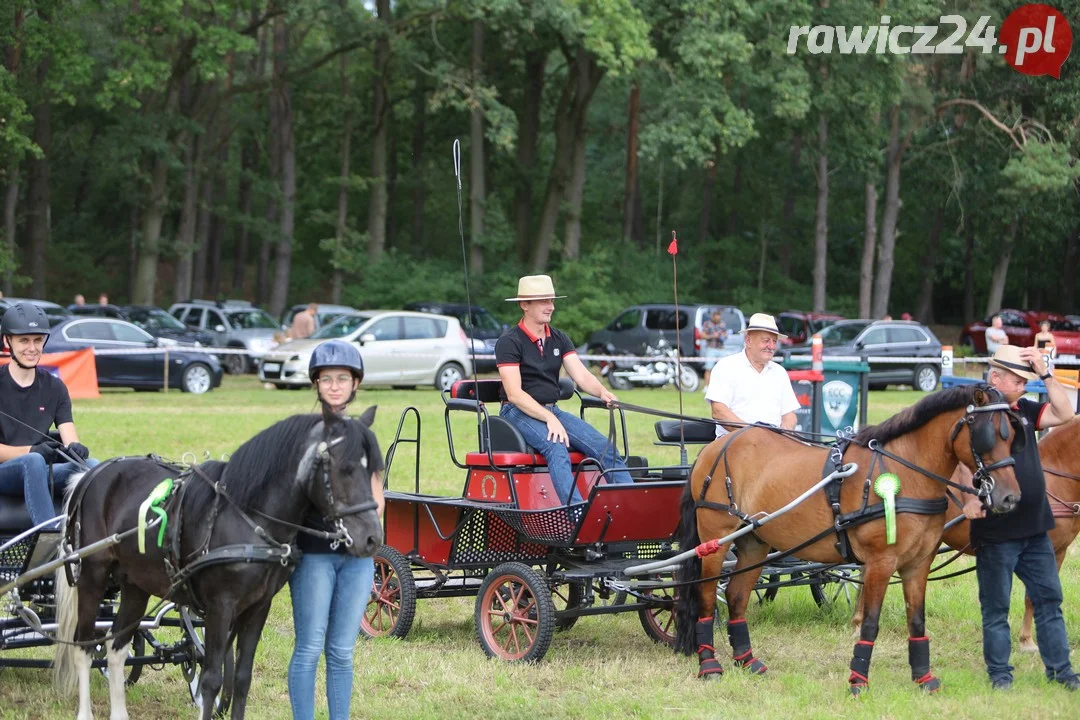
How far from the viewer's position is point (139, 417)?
752 inches

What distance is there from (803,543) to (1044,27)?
93.9ft

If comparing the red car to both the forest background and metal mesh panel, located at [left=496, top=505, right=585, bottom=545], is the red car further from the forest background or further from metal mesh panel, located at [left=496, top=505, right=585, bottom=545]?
metal mesh panel, located at [left=496, top=505, right=585, bottom=545]

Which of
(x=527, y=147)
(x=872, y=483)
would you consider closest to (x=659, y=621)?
(x=872, y=483)

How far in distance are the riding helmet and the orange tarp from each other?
681 inches

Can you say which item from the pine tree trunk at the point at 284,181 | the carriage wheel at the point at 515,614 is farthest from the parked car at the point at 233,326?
the carriage wheel at the point at 515,614

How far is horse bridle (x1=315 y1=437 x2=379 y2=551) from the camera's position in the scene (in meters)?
4.96

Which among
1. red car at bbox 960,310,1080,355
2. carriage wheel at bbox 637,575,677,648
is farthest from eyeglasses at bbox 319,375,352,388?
red car at bbox 960,310,1080,355

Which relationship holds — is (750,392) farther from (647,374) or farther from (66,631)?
(647,374)

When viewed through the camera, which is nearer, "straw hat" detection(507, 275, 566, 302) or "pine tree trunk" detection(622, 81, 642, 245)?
"straw hat" detection(507, 275, 566, 302)

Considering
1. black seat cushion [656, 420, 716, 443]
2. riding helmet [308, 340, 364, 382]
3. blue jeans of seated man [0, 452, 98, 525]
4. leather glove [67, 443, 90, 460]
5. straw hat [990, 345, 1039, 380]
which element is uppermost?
straw hat [990, 345, 1039, 380]

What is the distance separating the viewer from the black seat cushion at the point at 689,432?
336 inches

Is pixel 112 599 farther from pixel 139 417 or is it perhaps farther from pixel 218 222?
pixel 218 222

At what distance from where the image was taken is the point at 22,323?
646cm

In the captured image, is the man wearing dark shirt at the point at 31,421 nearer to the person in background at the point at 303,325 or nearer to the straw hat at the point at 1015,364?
the straw hat at the point at 1015,364
